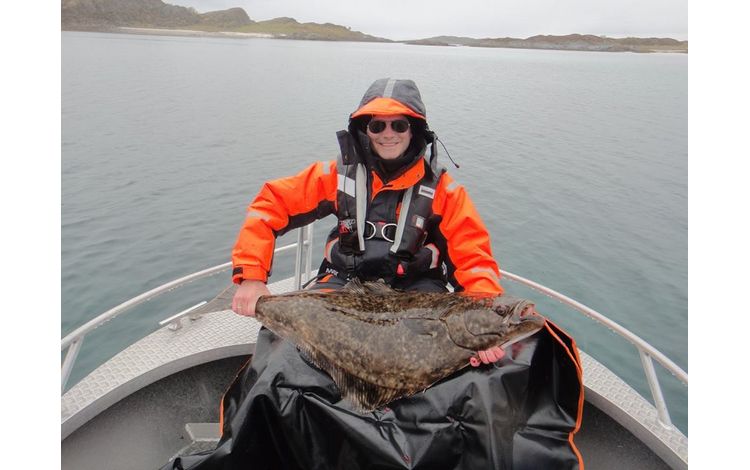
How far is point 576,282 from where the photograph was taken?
31.9 feet

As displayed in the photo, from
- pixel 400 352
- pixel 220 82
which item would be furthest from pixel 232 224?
pixel 220 82

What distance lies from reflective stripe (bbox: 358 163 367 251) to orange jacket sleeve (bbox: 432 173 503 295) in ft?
1.93

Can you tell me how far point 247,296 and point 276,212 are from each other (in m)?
0.80

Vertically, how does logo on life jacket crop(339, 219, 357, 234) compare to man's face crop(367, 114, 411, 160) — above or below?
below

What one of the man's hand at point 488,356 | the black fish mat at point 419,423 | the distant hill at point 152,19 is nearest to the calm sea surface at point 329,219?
the black fish mat at point 419,423

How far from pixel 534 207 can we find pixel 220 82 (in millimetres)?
27101

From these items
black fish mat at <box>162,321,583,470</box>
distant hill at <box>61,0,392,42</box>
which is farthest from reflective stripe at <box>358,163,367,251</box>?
distant hill at <box>61,0,392,42</box>

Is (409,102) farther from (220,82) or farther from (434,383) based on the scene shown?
(220,82)

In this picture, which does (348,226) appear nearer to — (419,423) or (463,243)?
(463,243)

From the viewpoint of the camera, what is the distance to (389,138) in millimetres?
3852

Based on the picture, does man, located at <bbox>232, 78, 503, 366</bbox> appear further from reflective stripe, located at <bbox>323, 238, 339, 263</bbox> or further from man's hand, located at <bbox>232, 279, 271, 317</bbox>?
man's hand, located at <bbox>232, 279, 271, 317</bbox>

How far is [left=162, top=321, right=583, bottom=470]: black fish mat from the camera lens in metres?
2.44

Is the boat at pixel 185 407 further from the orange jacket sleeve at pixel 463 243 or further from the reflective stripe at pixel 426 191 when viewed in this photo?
the reflective stripe at pixel 426 191

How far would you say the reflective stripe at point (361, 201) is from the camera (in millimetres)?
3779
